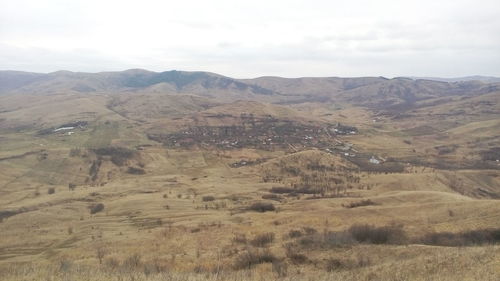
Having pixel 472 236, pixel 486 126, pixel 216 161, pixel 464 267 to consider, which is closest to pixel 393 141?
pixel 486 126

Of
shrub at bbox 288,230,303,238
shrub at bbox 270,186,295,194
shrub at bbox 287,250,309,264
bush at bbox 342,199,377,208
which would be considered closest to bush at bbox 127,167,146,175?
shrub at bbox 270,186,295,194

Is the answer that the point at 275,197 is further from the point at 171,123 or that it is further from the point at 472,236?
the point at 171,123

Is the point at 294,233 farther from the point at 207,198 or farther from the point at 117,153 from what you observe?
the point at 117,153

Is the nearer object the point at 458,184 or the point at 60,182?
the point at 458,184

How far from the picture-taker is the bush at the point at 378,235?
109ft

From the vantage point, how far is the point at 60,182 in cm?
10331

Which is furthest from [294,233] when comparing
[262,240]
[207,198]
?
[207,198]

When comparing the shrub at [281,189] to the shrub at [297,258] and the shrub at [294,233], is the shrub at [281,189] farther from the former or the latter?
the shrub at [297,258]

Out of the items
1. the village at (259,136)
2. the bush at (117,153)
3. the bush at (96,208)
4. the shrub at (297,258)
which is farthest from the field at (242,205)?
the village at (259,136)

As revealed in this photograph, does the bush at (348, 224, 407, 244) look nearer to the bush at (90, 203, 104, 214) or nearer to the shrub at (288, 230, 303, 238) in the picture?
the shrub at (288, 230, 303, 238)

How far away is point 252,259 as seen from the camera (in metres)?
28.5

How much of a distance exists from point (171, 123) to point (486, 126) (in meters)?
135

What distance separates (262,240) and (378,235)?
30.9ft

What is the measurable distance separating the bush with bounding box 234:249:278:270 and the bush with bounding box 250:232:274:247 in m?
4.94
